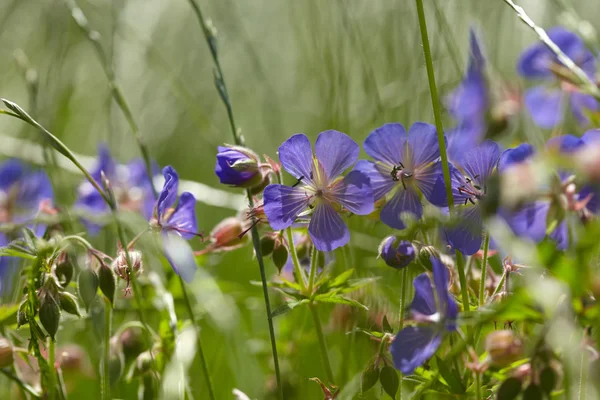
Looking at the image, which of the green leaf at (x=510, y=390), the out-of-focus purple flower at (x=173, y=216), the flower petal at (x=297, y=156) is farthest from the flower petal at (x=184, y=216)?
the green leaf at (x=510, y=390)

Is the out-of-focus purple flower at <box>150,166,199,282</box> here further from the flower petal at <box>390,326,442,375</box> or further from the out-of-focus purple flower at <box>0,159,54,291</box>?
the out-of-focus purple flower at <box>0,159,54,291</box>

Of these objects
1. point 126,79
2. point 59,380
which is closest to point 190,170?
point 126,79

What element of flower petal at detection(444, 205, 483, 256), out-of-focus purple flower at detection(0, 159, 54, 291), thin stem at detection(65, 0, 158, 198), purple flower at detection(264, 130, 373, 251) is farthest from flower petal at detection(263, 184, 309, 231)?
out-of-focus purple flower at detection(0, 159, 54, 291)

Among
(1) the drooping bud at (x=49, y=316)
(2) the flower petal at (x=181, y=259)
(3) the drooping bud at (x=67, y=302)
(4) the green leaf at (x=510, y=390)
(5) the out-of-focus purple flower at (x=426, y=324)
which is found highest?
(2) the flower petal at (x=181, y=259)

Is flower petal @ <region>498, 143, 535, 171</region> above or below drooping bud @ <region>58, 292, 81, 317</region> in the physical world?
above

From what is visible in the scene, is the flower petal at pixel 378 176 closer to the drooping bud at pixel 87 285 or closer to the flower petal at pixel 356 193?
the flower petal at pixel 356 193

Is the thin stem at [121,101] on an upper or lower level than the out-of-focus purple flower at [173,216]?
upper

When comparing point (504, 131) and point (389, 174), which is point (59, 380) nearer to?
point (389, 174)
